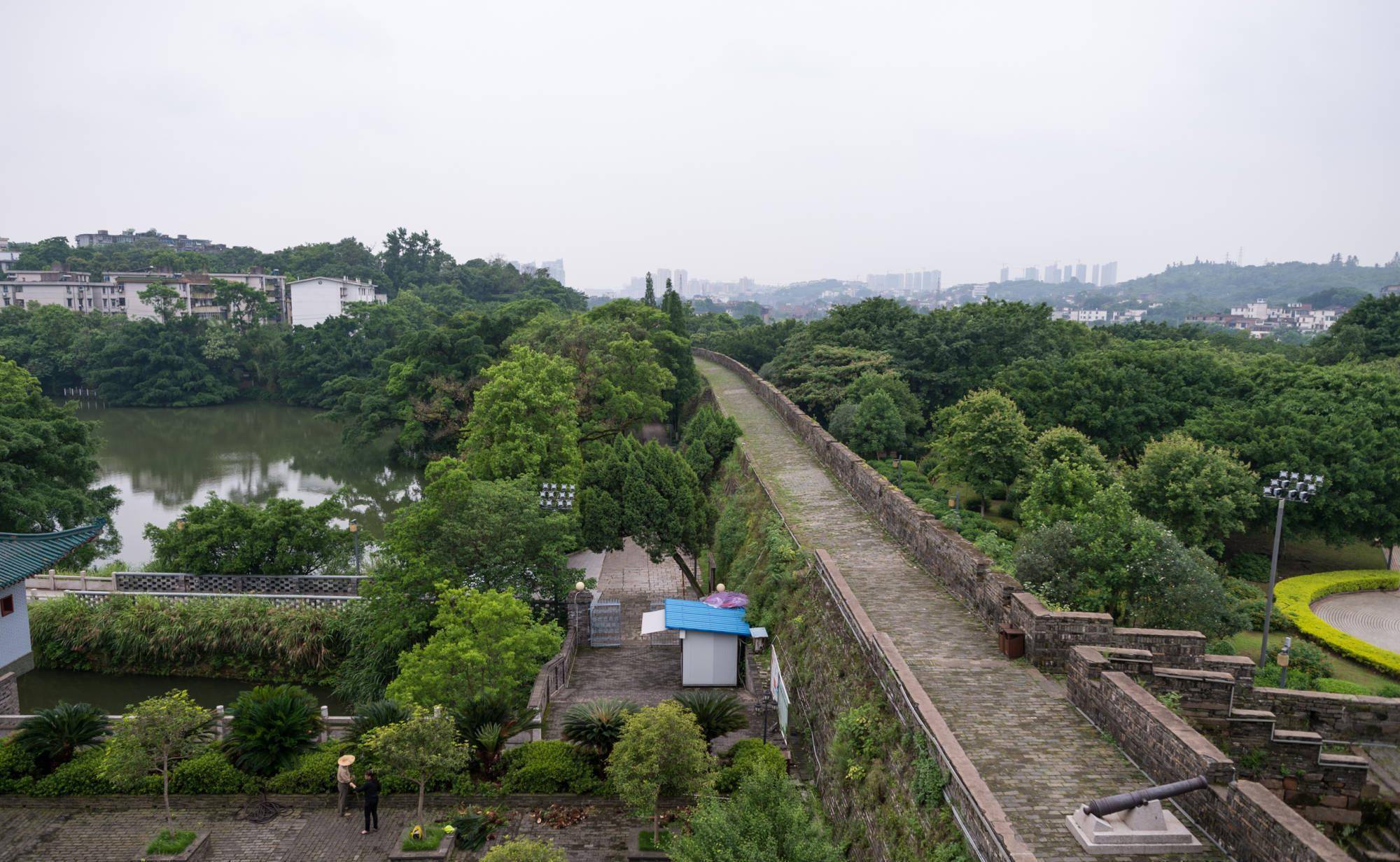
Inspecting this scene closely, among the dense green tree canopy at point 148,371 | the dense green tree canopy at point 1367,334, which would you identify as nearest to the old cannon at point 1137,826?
the dense green tree canopy at point 1367,334

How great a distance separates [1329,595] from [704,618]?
17703 millimetres

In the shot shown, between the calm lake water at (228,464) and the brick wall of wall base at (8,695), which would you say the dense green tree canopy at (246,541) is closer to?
the brick wall of wall base at (8,695)

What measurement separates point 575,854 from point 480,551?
7.11 metres

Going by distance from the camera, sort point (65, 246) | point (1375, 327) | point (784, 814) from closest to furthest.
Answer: point (784, 814) < point (1375, 327) < point (65, 246)

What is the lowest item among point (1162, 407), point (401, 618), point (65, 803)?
point (65, 803)

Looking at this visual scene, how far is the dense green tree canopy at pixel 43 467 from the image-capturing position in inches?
850

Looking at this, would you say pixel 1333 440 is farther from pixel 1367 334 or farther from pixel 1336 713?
pixel 1367 334

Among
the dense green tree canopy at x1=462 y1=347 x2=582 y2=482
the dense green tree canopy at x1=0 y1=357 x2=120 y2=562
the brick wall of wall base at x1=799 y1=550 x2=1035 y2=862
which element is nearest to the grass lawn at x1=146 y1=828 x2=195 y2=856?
the brick wall of wall base at x1=799 y1=550 x2=1035 y2=862

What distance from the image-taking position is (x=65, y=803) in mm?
12141

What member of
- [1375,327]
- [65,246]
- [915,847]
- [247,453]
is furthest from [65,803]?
[65,246]

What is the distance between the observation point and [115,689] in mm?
17609

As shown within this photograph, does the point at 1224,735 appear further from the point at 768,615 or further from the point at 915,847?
the point at 768,615

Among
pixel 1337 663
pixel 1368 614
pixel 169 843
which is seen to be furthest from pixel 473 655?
pixel 1368 614

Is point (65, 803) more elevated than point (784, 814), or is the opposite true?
point (784, 814)
